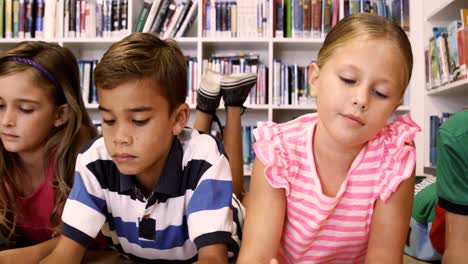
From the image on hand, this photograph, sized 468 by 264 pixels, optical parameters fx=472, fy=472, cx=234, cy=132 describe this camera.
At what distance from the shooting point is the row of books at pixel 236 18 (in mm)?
3074

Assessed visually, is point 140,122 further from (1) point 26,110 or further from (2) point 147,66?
(1) point 26,110

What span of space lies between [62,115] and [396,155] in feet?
3.24

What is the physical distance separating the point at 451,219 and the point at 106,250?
3.29 feet

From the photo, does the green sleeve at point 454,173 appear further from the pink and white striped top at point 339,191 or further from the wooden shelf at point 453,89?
the wooden shelf at point 453,89

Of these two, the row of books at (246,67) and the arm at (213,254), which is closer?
the arm at (213,254)

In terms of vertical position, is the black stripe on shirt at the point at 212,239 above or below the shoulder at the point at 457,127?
below

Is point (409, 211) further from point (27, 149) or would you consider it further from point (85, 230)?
point (27, 149)

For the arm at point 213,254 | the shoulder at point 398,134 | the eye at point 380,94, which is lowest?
the arm at point 213,254

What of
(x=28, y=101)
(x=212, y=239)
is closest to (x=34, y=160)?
(x=28, y=101)

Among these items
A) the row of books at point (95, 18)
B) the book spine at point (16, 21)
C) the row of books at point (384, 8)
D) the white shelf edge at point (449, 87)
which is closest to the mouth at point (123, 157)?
the white shelf edge at point (449, 87)

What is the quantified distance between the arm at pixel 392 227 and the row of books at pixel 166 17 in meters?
2.40

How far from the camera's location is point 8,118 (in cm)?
131

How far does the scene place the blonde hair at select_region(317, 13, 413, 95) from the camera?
0.90 meters

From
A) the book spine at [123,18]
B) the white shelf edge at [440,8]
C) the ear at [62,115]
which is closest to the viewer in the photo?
the ear at [62,115]
